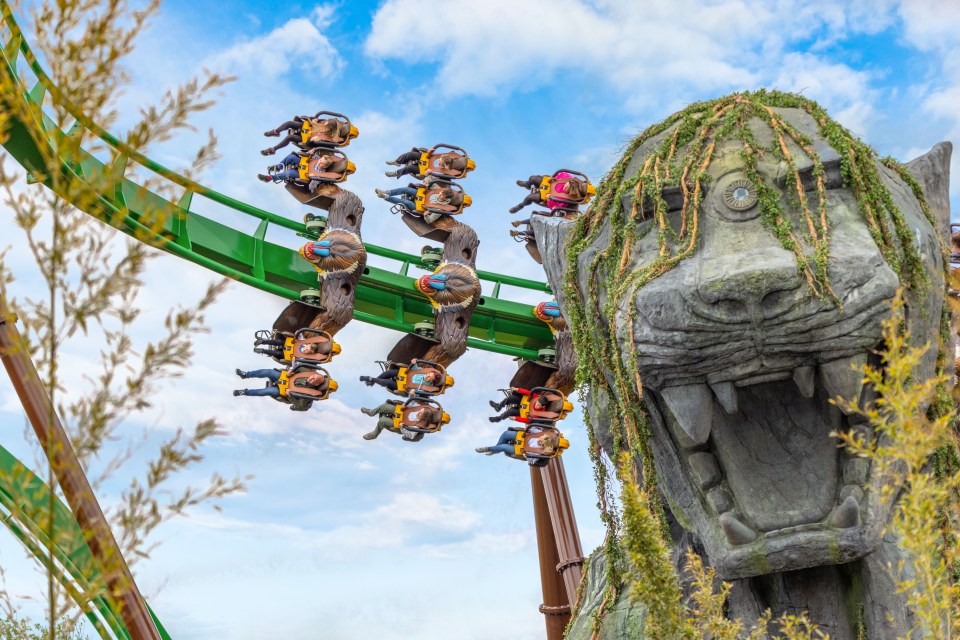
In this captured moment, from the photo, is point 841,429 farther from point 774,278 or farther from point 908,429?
point 908,429

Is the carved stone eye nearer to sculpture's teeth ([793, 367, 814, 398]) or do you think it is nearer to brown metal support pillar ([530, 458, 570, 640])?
sculpture's teeth ([793, 367, 814, 398])

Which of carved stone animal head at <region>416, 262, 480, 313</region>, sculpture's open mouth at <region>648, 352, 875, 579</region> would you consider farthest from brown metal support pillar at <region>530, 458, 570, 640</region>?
sculpture's open mouth at <region>648, 352, 875, 579</region>

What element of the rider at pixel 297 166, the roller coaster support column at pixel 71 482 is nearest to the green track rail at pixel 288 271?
the rider at pixel 297 166

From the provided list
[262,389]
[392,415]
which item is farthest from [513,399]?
[262,389]

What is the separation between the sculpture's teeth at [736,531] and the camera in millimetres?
3984

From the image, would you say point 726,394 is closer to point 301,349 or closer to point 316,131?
point 301,349

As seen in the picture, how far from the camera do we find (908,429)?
8.02 ft

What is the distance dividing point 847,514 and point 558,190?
173 inches

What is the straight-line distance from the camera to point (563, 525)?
777 centimetres

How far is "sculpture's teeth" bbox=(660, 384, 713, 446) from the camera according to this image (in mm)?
3947

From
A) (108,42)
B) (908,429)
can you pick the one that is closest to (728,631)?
(908,429)

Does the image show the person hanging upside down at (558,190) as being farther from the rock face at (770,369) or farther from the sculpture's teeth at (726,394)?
the sculpture's teeth at (726,394)

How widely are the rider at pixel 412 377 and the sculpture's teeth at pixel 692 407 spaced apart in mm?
3673

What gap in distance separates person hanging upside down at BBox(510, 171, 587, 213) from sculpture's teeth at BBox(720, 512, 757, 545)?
4.16m
